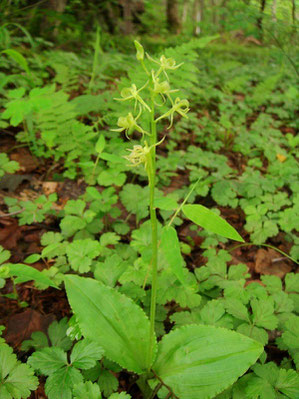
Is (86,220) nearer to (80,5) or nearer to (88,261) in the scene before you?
(88,261)

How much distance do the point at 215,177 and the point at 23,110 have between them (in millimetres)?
1671

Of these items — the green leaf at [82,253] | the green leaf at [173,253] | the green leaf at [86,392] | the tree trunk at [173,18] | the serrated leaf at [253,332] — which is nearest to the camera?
the green leaf at [173,253]

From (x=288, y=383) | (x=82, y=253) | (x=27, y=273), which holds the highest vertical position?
(x=27, y=273)

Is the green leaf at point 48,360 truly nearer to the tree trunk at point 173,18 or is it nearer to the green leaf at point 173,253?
the green leaf at point 173,253

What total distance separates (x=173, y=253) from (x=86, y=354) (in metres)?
0.64

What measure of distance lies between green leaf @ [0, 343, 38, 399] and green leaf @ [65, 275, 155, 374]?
9.9 inches

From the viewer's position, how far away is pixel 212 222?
89cm

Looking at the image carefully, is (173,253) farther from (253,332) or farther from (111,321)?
(253,332)

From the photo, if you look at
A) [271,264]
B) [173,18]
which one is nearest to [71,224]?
[271,264]

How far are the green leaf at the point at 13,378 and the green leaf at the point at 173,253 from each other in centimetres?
73

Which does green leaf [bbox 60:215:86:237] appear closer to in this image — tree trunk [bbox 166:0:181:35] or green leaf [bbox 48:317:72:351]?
green leaf [bbox 48:317:72:351]

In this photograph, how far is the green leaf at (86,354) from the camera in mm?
1130

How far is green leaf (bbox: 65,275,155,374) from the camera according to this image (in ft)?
3.91

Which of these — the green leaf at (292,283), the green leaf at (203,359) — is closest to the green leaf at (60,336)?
the green leaf at (203,359)
